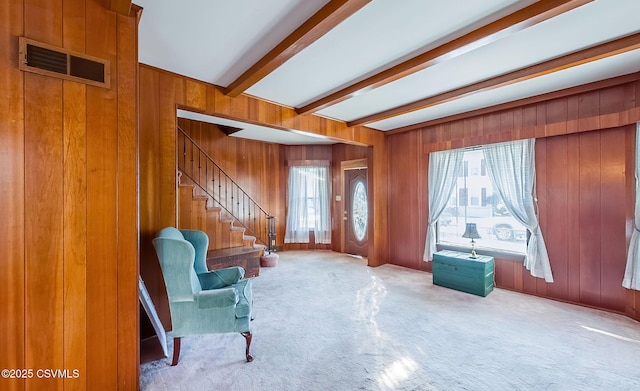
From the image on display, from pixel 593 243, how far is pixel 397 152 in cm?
313

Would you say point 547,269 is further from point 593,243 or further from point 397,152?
point 397,152

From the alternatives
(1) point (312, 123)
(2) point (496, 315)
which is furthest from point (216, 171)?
(2) point (496, 315)

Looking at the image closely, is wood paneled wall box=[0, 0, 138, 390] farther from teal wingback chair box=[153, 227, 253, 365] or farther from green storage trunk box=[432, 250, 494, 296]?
green storage trunk box=[432, 250, 494, 296]

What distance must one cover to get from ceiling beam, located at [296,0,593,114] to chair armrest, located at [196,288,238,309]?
2559mm

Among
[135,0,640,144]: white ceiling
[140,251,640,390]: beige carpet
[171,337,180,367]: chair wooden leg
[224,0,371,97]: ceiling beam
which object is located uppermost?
[135,0,640,144]: white ceiling

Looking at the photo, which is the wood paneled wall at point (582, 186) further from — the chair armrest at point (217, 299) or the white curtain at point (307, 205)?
the chair armrest at point (217, 299)

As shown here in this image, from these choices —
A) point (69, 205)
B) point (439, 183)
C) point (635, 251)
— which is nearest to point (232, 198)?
point (439, 183)

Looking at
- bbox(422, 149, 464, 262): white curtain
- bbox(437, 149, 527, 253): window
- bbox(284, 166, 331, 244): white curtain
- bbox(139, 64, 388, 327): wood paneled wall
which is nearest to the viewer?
bbox(139, 64, 388, 327): wood paneled wall

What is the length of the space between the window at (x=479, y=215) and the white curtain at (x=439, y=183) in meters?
0.11

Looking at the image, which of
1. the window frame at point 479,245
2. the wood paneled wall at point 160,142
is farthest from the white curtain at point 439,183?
the wood paneled wall at point 160,142

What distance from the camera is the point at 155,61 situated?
2.62 meters

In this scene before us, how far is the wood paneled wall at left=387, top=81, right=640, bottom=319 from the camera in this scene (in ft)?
10.1

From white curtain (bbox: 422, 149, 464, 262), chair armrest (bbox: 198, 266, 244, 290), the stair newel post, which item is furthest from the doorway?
chair armrest (bbox: 198, 266, 244, 290)

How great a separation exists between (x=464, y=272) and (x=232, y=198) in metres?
4.70
